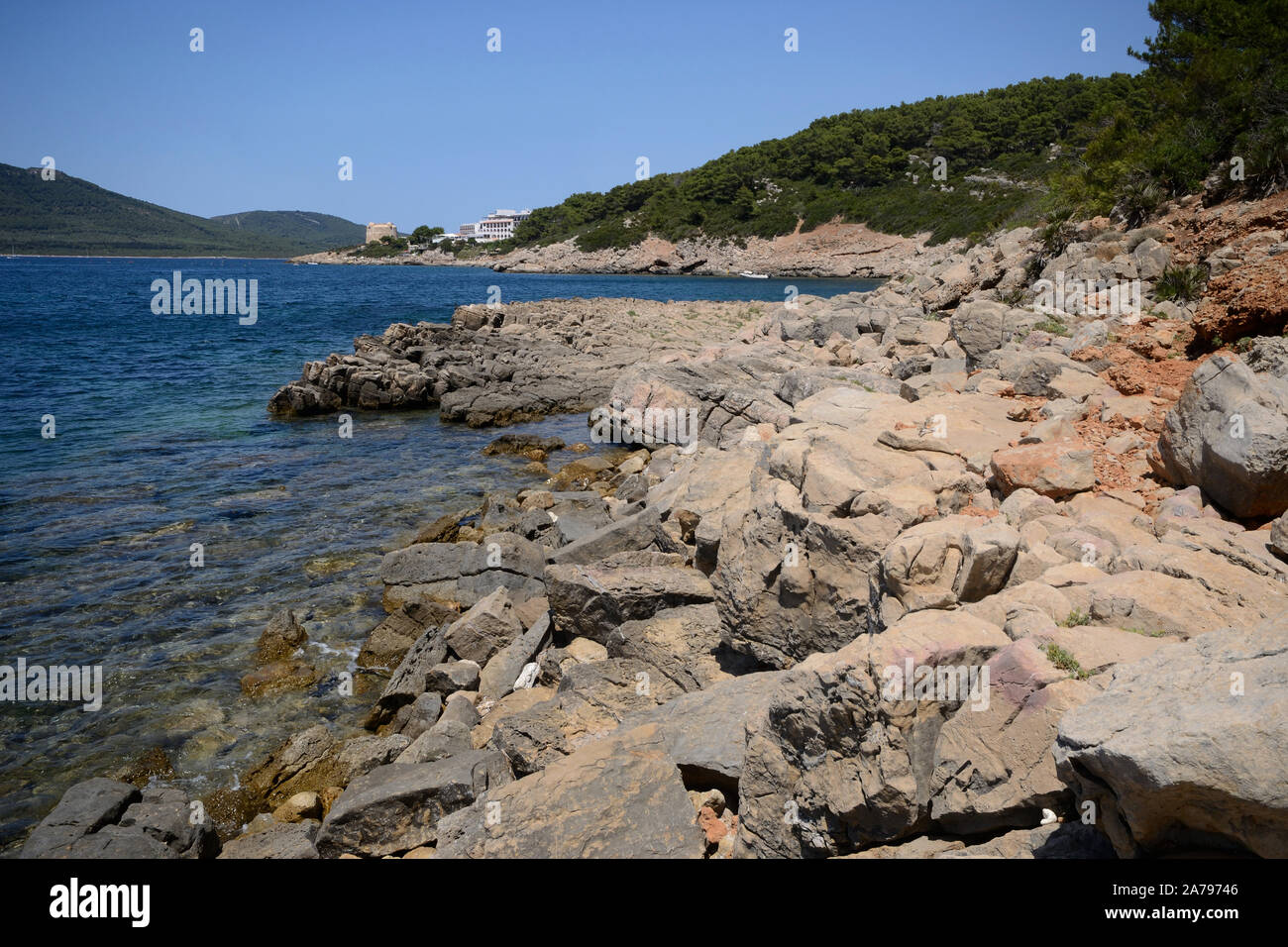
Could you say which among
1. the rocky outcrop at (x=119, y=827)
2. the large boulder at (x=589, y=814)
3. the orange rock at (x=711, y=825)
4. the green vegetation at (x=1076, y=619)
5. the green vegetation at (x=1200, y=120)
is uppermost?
the green vegetation at (x=1200, y=120)

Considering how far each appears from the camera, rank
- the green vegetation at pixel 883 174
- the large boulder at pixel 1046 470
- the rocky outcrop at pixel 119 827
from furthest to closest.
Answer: the green vegetation at pixel 883 174
the large boulder at pixel 1046 470
the rocky outcrop at pixel 119 827

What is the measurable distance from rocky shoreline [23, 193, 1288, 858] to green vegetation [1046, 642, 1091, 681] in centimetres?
2

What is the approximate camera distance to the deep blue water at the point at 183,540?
873 cm

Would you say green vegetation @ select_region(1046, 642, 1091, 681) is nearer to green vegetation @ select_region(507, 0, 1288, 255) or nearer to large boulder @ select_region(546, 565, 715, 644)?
large boulder @ select_region(546, 565, 715, 644)

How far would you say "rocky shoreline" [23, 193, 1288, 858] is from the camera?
11.6 feet

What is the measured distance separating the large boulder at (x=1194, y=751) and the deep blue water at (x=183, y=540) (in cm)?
810

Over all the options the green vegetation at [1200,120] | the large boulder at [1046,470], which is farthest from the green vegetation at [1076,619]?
the green vegetation at [1200,120]

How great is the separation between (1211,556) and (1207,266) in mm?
10846

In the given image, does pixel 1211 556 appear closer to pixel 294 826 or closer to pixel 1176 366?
pixel 1176 366

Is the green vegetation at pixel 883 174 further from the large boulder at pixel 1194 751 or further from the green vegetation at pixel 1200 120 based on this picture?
the large boulder at pixel 1194 751

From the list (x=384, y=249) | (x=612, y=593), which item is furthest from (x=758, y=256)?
(x=384, y=249)

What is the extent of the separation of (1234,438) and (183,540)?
15463 mm

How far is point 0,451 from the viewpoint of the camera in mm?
19641
